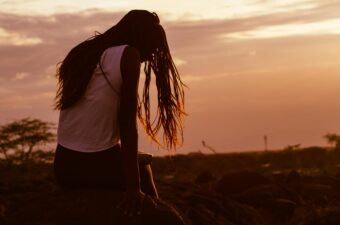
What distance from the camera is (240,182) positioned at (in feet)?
37.5

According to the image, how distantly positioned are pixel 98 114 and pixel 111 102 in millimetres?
128

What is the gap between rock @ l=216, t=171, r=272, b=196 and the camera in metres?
11.3

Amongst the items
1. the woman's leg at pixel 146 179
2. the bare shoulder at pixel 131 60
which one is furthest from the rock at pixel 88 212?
the bare shoulder at pixel 131 60

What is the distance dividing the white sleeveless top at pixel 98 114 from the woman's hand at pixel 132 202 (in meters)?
0.35

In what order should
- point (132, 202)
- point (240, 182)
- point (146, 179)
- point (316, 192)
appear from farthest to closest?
point (316, 192)
point (240, 182)
point (146, 179)
point (132, 202)

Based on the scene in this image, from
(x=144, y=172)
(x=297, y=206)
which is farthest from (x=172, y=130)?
(x=297, y=206)

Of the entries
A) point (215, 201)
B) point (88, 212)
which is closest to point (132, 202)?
point (88, 212)

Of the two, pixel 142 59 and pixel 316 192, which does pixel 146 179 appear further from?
pixel 316 192

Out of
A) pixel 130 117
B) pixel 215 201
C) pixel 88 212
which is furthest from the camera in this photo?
pixel 215 201

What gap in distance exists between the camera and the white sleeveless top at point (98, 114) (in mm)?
4863

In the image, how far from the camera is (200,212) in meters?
8.23

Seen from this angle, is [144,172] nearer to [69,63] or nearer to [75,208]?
[75,208]

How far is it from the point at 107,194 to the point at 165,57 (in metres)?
1.03

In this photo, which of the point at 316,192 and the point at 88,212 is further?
the point at 316,192
